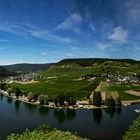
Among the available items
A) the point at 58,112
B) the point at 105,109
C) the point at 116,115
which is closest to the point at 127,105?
the point at 105,109

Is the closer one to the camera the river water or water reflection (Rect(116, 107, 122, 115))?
the river water

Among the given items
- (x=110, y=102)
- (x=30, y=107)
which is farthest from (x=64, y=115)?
(x=110, y=102)

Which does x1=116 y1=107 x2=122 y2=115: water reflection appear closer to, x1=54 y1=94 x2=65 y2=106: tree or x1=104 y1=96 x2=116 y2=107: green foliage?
x1=104 y1=96 x2=116 y2=107: green foliage

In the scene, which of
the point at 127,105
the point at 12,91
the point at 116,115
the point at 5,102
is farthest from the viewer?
the point at 12,91

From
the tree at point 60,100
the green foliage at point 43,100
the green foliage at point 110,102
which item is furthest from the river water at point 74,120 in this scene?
the tree at point 60,100

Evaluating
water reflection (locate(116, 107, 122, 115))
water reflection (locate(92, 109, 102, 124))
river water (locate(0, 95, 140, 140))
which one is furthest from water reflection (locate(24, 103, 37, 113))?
water reflection (locate(116, 107, 122, 115))

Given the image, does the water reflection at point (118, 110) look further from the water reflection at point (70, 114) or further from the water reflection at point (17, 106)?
the water reflection at point (17, 106)

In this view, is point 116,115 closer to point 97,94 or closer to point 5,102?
point 97,94

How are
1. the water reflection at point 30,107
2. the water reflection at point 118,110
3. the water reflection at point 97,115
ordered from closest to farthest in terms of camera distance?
the water reflection at point 97,115 < the water reflection at point 118,110 < the water reflection at point 30,107
